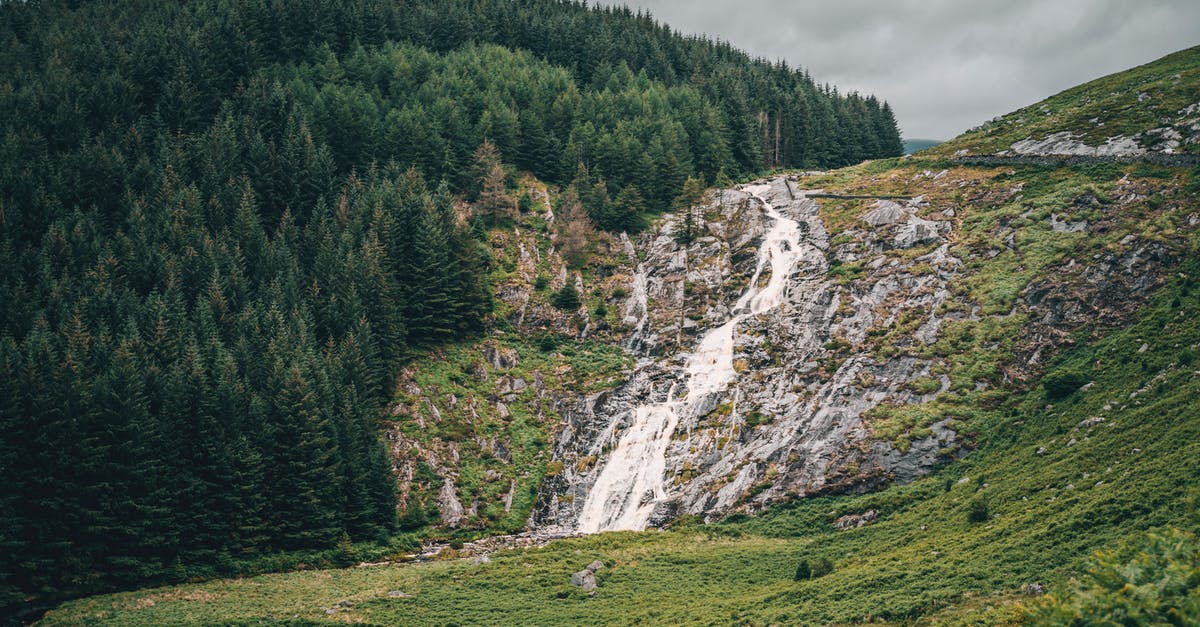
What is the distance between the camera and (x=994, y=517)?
4141cm

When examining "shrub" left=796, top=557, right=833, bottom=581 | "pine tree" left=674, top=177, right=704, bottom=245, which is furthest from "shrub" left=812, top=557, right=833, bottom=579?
"pine tree" left=674, top=177, right=704, bottom=245

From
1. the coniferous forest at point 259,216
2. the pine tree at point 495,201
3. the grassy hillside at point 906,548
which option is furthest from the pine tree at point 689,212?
the grassy hillside at point 906,548

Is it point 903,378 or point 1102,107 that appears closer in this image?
point 903,378

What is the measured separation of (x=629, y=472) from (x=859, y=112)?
113 metres

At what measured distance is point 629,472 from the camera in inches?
2736

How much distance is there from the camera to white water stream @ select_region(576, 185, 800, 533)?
66312 millimetres

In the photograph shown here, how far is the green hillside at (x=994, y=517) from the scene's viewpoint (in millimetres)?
31109

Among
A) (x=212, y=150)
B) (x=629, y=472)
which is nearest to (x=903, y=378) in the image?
(x=629, y=472)

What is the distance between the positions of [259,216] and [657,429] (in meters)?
52.5

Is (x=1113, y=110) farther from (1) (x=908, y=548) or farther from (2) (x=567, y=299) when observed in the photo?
(1) (x=908, y=548)

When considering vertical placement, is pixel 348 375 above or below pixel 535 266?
below

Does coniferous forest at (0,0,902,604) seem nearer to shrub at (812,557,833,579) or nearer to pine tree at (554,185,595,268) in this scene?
pine tree at (554,185,595,268)

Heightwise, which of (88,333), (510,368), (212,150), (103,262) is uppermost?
(212,150)

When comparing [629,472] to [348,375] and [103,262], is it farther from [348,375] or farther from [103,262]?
[103,262]
